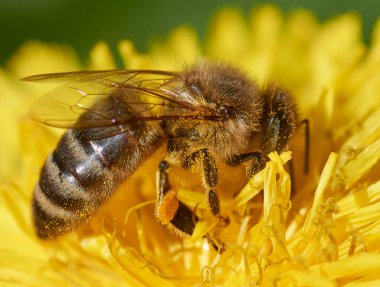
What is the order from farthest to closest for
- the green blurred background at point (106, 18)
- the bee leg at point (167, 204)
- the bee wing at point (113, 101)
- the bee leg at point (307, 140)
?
the green blurred background at point (106, 18) → the bee leg at point (307, 140) → the bee leg at point (167, 204) → the bee wing at point (113, 101)

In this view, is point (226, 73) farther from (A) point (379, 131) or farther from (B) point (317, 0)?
(B) point (317, 0)

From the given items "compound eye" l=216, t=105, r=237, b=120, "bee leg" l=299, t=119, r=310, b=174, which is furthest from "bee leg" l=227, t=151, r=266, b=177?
"bee leg" l=299, t=119, r=310, b=174

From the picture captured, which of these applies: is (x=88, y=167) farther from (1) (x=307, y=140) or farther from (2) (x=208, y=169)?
(1) (x=307, y=140)

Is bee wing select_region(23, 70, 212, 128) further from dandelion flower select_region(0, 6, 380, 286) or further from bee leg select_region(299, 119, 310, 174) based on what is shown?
bee leg select_region(299, 119, 310, 174)

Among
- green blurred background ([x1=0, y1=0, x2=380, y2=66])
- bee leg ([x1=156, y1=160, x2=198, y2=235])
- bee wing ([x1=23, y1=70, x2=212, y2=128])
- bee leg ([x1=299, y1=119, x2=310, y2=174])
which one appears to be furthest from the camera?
green blurred background ([x1=0, y1=0, x2=380, y2=66])

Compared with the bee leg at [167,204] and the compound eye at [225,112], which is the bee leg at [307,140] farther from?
the bee leg at [167,204]

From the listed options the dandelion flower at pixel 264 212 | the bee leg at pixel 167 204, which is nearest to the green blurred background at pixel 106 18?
the dandelion flower at pixel 264 212
